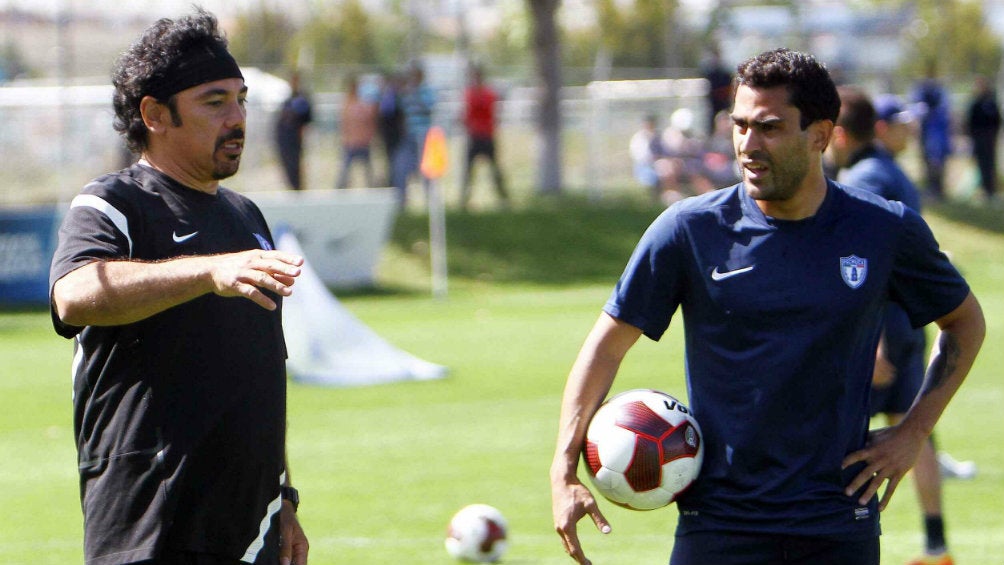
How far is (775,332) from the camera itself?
4.14m

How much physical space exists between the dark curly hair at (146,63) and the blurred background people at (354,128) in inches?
872

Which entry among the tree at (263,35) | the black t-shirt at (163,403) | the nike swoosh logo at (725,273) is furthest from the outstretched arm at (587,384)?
the tree at (263,35)

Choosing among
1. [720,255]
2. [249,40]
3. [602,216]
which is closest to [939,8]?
[602,216]

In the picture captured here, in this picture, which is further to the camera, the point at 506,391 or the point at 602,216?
the point at 602,216

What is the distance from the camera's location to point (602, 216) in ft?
86.6

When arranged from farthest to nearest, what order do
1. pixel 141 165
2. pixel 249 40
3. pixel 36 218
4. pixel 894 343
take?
pixel 249 40 → pixel 36 218 → pixel 894 343 → pixel 141 165

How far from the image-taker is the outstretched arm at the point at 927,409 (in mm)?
4227

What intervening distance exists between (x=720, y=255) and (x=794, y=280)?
22 centimetres

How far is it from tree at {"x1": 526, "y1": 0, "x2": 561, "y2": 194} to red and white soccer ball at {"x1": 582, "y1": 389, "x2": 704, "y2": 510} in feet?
81.2

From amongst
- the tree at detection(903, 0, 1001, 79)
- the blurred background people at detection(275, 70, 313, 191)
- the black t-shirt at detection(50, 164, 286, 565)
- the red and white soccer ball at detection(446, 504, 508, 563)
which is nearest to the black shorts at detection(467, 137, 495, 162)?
the blurred background people at detection(275, 70, 313, 191)

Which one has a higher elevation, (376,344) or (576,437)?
(576,437)

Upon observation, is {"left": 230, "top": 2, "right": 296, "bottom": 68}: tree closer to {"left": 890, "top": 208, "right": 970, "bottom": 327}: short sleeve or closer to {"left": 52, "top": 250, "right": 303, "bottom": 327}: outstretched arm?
{"left": 890, "top": 208, "right": 970, "bottom": 327}: short sleeve

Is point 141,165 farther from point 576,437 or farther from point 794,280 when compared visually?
point 794,280

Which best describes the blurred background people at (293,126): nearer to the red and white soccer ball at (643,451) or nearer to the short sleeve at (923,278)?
the red and white soccer ball at (643,451)
